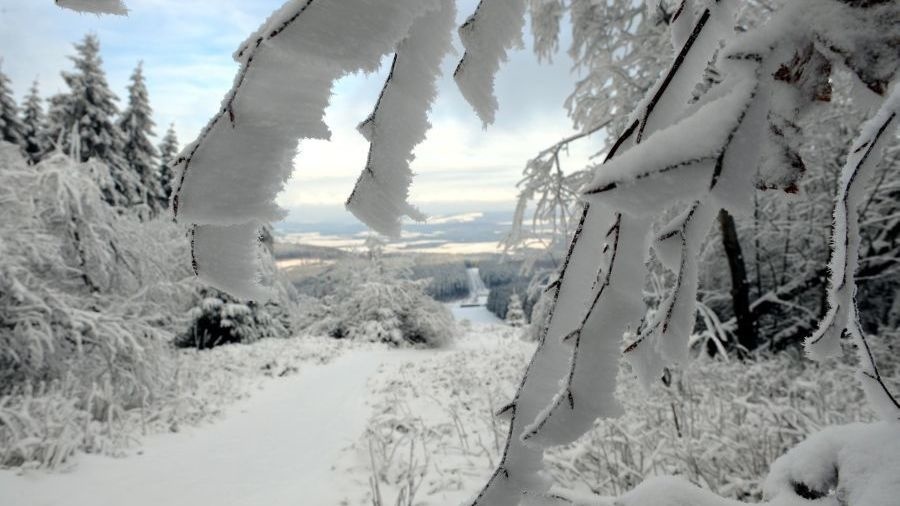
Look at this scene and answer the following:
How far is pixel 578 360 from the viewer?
594mm

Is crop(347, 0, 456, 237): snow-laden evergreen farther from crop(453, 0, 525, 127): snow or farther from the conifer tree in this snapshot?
the conifer tree

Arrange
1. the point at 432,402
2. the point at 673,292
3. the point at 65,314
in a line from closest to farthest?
the point at 673,292
the point at 65,314
the point at 432,402

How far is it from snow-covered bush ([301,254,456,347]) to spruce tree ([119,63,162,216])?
343 inches

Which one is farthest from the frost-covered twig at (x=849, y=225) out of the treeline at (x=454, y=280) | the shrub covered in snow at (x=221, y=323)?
the treeline at (x=454, y=280)

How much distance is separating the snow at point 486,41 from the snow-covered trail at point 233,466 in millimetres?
3895

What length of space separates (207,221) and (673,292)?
0.55 m

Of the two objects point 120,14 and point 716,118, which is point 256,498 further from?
point 716,118

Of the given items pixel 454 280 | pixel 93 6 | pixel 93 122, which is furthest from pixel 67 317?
pixel 454 280

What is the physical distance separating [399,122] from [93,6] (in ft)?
1.66

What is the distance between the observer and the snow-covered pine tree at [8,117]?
60.2 feet

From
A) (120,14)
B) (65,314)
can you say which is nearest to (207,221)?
(120,14)

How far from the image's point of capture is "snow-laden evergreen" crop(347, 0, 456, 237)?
2.06 feet

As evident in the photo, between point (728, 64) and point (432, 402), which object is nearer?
point (728, 64)

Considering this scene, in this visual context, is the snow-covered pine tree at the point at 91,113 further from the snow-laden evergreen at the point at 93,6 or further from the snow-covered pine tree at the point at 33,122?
the snow-laden evergreen at the point at 93,6
